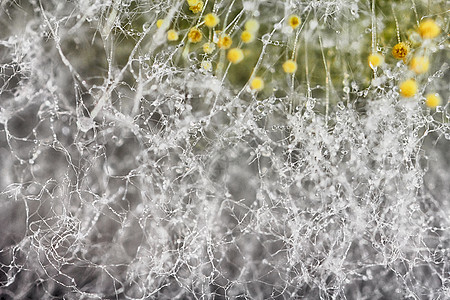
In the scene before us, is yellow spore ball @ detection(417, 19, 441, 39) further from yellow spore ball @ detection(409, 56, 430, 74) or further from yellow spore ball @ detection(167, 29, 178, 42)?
yellow spore ball @ detection(167, 29, 178, 42)

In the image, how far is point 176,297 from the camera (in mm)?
669

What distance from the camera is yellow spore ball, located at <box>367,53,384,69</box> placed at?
2.10 ft

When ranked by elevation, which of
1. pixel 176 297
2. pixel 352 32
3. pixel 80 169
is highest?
pixel 352 32

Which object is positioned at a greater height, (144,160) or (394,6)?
(394,6)

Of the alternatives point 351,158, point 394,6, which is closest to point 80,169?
point 351,158

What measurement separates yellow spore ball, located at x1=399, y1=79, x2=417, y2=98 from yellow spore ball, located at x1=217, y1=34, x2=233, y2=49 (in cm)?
22

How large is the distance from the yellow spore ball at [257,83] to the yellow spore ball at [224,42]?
5 cm

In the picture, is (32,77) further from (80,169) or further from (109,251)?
(109,251)

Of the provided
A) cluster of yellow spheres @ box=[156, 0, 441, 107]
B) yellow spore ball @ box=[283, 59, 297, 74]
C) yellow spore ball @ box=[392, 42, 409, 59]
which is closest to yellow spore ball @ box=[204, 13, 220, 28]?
cluster of yellow spheres @ box=[156, 0, 441, 107]

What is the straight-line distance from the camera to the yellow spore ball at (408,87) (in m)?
0.64

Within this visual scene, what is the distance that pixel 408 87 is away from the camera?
0.64 meters

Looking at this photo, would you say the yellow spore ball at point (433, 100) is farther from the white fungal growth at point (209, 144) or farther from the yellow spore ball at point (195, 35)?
the yellow spore ball at point (195, 35)

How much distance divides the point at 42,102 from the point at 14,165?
89mm

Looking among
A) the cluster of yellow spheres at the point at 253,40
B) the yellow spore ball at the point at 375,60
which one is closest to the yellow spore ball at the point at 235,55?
the cluster of yellow spheres at the point at 253,40
